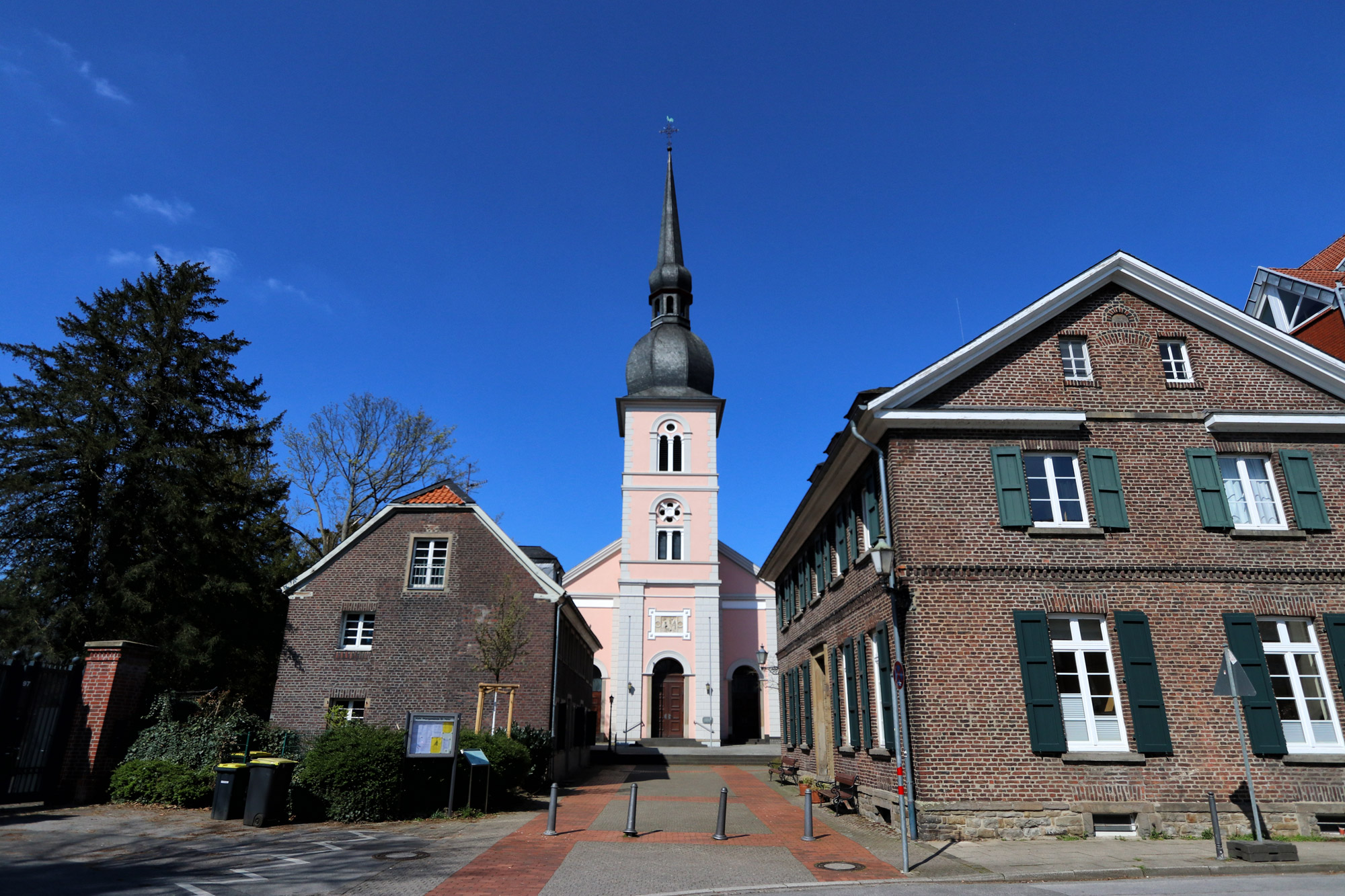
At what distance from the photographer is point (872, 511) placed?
14.5 meters

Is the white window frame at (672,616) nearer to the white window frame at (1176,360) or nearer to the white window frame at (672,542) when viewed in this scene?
the white window frame at (672,542)

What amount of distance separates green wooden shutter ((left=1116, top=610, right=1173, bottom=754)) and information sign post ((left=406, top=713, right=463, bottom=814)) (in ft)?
35.9

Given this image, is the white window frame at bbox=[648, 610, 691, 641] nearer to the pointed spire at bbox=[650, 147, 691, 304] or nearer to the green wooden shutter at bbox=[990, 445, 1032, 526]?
the pointed spire at bbox=[650, 147, 691, 304]

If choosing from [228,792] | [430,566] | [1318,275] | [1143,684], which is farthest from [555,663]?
[1318,275]

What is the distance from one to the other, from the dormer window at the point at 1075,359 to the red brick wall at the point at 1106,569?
0.61 feet

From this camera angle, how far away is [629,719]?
37.6m

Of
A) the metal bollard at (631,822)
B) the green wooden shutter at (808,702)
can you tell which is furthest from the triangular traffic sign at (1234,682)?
the green wooden shutter at (808,702)

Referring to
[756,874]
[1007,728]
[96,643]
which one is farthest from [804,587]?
[96,643]

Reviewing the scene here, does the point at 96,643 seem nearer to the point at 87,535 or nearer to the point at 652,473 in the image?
the point at 87,535

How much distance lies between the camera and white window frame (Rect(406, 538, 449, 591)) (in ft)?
72.0

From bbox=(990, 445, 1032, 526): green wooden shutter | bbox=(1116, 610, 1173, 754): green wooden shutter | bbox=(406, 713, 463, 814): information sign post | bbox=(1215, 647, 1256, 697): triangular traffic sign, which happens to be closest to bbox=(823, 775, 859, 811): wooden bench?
bbox=(1116, 610, 1173, 754): green wooden shutter

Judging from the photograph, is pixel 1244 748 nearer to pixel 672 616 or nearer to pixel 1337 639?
pixel 1337 639

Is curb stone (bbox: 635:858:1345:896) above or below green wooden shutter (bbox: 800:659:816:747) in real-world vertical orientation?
below

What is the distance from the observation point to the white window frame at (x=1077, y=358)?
1439 cm
